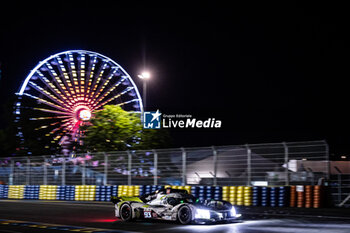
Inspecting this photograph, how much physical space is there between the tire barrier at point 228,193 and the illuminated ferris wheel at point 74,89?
837 cm

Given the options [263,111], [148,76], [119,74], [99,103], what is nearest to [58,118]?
[99,103]

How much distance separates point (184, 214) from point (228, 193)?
780 cm

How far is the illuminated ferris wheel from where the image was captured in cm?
3569

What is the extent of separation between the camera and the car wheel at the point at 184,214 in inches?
514

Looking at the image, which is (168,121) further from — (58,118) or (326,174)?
(326,174)

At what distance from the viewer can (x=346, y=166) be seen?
2838 centimetres

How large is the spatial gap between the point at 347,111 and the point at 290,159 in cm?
2768

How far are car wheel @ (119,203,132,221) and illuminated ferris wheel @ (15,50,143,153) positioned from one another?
21778 mm

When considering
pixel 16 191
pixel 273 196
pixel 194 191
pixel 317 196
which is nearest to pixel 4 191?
pixel 16 191

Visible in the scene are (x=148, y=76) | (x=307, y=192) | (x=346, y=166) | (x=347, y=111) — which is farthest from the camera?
(x=347, y=111)

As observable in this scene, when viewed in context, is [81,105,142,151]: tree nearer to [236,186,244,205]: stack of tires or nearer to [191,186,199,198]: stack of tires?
[191,186,199,198]: stack of tires

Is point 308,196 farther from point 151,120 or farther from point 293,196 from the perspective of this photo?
point 151,120

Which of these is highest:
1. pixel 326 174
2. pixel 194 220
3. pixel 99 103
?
pixel 99 103

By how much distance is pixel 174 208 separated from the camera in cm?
1340
